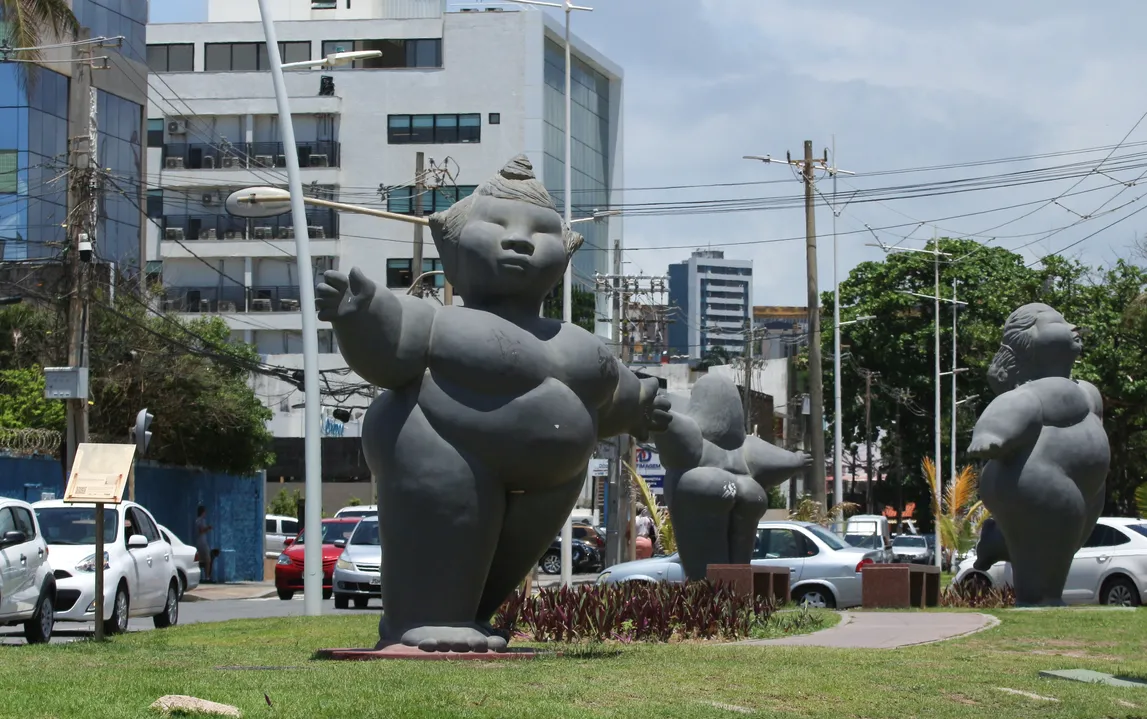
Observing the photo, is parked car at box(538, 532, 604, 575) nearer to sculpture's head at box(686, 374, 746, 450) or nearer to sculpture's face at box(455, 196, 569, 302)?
sculpture's head at box(686, 374, 746, 450)

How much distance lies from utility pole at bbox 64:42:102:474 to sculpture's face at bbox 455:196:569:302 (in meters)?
14.2

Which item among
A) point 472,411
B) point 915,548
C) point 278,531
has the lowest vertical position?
point 915,548

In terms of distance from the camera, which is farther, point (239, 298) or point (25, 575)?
point (239, 298)

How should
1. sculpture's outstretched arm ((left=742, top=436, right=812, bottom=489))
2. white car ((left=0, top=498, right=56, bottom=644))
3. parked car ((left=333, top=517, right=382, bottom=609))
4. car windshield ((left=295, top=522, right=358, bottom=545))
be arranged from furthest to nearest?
car windshield ((left=295, top=522, right=358, bottom=545)), parked car ((left=333, top=517, right=382, bottom=609)), sculpture's outstretched arm ((left=742, top=436, right=812, bottom=489)), white car ((left=0, top=498, right=56, bottom=644))

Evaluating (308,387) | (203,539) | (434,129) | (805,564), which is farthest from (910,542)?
(308,387)

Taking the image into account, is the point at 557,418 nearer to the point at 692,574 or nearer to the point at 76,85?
the point at 692,574

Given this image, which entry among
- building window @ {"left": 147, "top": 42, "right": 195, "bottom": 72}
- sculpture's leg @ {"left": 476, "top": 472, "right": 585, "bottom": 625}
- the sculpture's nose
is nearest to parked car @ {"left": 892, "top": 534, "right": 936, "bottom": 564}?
sculpture's leg @ {"left": 476, "top": 472, "right": 585, "bottom": 625}

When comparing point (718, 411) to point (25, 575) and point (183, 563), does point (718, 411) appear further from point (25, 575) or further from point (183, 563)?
point (25, 575)

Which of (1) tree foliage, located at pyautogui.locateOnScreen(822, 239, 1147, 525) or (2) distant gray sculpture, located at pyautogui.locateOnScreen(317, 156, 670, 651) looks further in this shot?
(1) tree foliage, located at pyautogui.locateOnScreen(822, 239, 1147, 525)

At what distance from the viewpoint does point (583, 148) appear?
57.4 m

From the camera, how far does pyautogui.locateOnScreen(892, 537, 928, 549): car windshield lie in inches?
1626

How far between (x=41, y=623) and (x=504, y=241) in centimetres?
681

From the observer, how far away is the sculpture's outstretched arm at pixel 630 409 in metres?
10.4

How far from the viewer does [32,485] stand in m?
25.2
